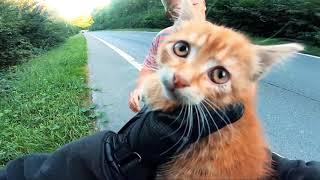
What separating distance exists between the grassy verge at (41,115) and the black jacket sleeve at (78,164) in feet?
7.66

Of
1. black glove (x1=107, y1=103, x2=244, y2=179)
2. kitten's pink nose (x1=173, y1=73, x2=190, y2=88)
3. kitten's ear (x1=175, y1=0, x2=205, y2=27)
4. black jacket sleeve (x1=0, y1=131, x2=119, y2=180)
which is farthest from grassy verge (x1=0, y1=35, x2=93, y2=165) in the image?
kitten's pink nose (x1=173, y1=73, x2=190, y2=88)

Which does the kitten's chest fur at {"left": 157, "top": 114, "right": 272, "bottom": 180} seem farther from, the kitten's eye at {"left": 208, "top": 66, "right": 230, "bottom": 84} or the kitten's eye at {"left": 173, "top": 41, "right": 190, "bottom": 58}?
the kitten's eye at {"left": 173, "top": 41, "right": 190, "bottom": 58}

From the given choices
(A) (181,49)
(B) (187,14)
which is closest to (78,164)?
(A) (181,49)

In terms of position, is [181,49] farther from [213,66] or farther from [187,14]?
[187,14]

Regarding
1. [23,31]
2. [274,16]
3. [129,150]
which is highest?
[129,150]

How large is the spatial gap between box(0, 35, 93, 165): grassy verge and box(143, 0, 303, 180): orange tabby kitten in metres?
3.16

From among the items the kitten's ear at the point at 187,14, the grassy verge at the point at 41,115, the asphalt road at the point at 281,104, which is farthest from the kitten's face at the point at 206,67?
the grassy verge at the point at 41,115

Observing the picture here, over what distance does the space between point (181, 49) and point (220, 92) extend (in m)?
0.38

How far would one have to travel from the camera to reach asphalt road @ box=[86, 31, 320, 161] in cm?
694

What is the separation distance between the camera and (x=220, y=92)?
2783mm

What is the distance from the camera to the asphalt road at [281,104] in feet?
22.8

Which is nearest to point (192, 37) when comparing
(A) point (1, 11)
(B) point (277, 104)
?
(B) point (277, 104)

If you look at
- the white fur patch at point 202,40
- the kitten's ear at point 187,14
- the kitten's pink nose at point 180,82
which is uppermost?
the kitten's ear at point 187,14

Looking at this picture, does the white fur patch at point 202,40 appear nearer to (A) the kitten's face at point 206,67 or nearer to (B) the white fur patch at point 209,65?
(A) the kitten's face at point 206,67
